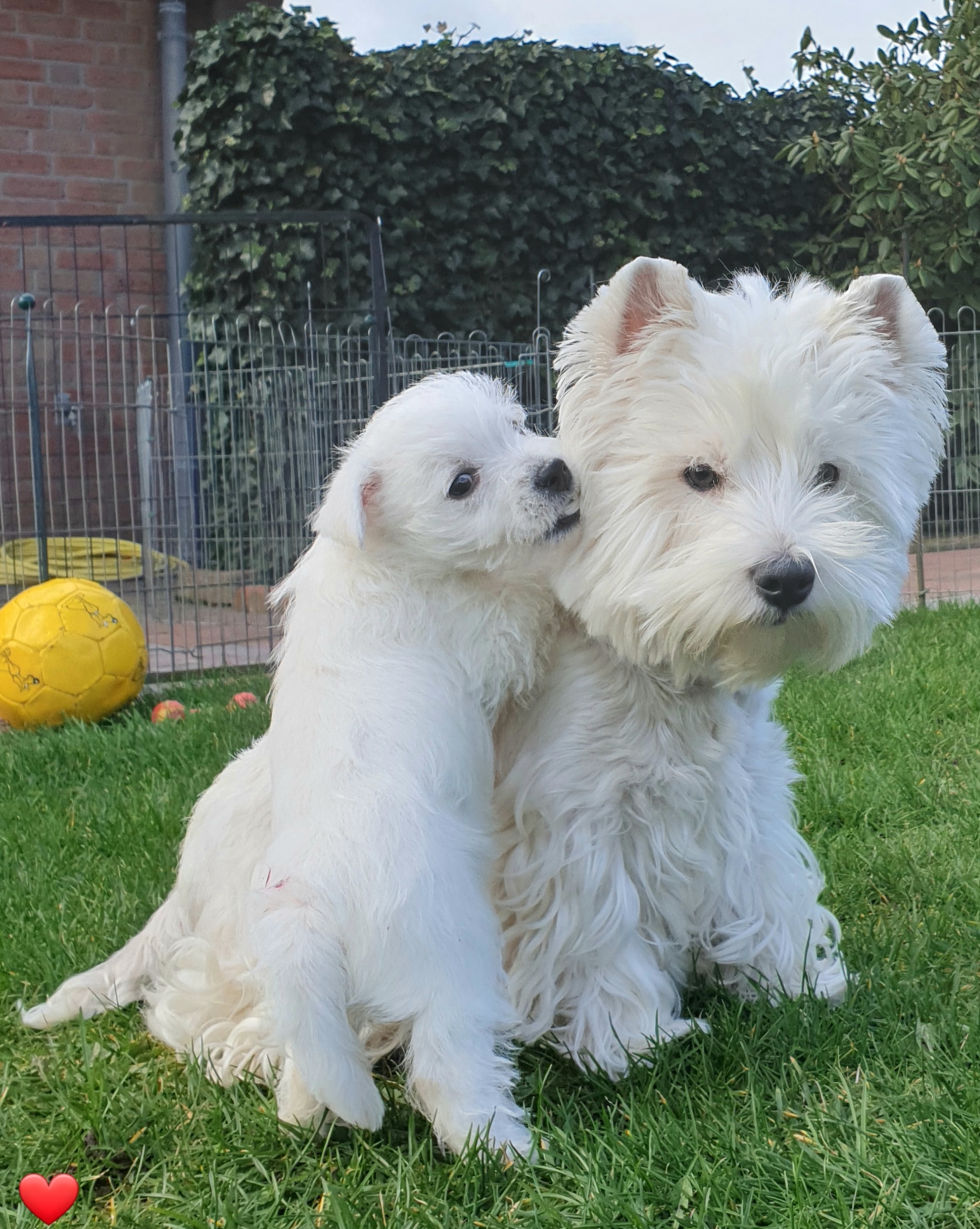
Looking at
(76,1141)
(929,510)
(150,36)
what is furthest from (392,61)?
(76,1141)

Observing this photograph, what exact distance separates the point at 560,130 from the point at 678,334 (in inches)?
365

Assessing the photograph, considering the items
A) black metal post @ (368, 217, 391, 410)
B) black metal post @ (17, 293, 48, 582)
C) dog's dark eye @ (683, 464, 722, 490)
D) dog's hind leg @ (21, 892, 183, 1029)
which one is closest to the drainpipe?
black metal post @ (17, 293, 48, 582)

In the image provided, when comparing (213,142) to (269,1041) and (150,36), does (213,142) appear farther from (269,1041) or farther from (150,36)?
(269,1041)

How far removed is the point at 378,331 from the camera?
682 cm

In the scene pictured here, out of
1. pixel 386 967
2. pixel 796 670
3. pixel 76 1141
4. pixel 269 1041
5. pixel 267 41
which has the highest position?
pixel 267 41

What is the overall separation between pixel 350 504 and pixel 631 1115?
1.23m

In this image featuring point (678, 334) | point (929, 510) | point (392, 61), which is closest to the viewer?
point (678, 334)

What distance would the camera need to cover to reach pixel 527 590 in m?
2.33

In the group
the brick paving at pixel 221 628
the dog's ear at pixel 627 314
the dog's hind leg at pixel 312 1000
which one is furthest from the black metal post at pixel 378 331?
the dog's hind leg at pixel 312 1000

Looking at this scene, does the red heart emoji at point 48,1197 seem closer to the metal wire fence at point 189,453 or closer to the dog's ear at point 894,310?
the dog's ear at point 894,310

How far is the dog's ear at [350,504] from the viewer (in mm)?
2186

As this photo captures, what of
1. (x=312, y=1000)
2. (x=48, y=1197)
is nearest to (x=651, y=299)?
(x=312, y=1000)

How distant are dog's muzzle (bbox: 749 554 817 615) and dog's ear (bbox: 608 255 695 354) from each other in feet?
1.76

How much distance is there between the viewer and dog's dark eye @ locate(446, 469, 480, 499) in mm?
2254
